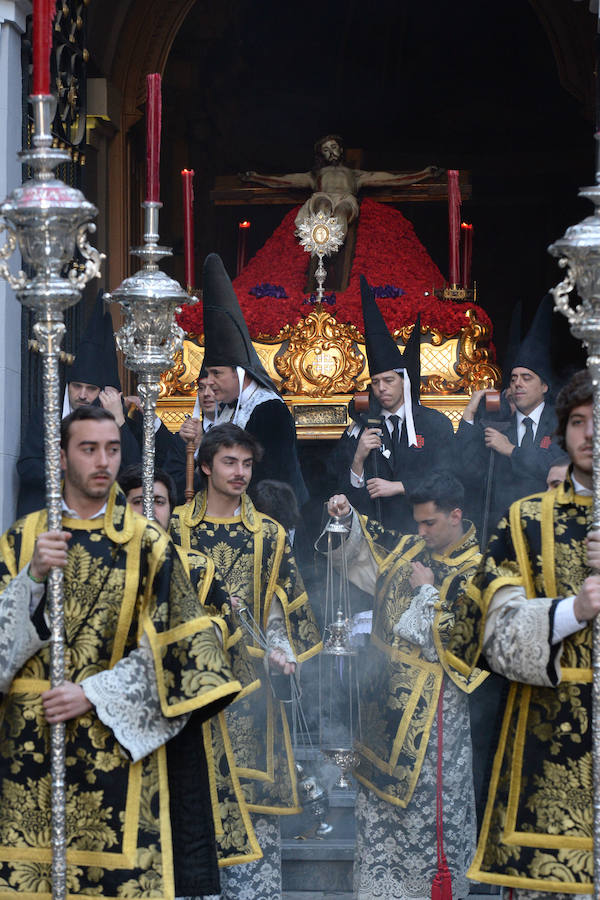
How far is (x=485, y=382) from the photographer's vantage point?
9.52 m

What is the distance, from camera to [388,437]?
715 cm

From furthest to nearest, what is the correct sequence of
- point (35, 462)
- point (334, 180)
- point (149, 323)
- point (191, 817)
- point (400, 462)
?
point (334, 180) → point (400, 462) → point (35, 462) → point (149, 323) → point (191, 817)

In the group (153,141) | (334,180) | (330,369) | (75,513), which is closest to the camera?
(75,513)

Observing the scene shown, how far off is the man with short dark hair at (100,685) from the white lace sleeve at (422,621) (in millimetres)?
1628

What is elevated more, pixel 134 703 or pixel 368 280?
pixel 368 280

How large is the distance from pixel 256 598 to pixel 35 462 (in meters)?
1.46

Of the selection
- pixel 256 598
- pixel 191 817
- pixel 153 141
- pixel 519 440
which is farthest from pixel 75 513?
A: pixel 519 440

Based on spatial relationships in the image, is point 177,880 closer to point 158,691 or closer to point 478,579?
point 158,691

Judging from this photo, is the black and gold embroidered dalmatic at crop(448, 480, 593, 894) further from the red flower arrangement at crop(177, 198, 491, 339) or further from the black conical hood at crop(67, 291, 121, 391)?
the red flower arrangement at crop(177, 198, 491, 339)

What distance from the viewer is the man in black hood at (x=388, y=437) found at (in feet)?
22.6

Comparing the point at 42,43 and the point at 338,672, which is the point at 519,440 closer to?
the point at 338,672

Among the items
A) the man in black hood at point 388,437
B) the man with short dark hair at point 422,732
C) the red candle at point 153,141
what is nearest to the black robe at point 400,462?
the man in black hood at point 388,437

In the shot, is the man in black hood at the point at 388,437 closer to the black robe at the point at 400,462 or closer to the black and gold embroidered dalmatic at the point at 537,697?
the black robe at the point at 400,462

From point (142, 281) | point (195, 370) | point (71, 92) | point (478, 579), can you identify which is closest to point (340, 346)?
point (195, 370)
